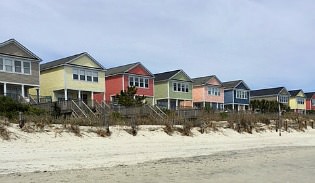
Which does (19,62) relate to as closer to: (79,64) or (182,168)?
(79,64)

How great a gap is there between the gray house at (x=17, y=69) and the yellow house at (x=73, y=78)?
12.0 ft

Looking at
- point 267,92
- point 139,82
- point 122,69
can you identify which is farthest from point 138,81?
point 267,92

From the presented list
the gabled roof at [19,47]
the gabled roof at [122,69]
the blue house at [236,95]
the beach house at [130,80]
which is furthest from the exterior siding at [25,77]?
the blue house at [236,95]

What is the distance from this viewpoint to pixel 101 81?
162 ft

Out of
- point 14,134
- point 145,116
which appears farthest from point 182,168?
point 145,116

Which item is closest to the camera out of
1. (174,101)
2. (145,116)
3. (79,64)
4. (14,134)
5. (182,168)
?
(182,168)

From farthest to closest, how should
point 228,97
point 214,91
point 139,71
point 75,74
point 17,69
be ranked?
point 228,97, point 214,91, point 139,71, point 75,74, point 17,69

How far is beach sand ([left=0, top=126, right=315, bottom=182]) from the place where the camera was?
46.6ft

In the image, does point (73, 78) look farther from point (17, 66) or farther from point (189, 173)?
point (189, 173)

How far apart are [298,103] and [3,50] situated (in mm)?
68380

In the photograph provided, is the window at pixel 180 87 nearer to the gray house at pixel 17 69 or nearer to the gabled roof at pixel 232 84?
the gabled roof at pixel 232 84

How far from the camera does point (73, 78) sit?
4653 cm

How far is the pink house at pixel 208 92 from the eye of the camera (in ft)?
218

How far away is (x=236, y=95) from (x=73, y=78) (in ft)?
114
